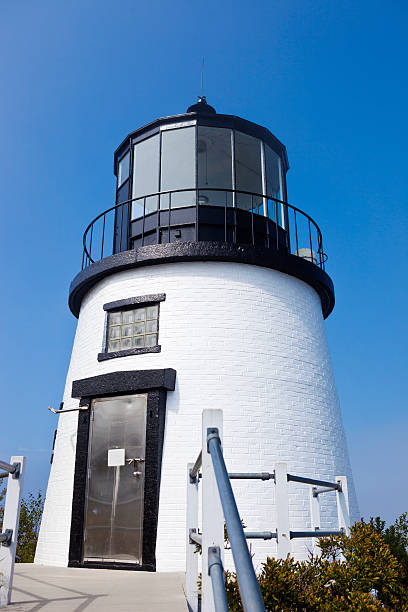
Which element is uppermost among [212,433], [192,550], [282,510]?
[212,433]

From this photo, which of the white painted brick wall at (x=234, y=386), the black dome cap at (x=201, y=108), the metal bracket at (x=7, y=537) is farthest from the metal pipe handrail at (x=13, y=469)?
the black dome cap at (x=201, y=108)

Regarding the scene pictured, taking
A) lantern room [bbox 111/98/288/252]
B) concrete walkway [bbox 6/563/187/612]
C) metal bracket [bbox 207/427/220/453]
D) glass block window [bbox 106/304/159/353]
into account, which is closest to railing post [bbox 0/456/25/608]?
concrete walkway [bbox 6/563/187/612]

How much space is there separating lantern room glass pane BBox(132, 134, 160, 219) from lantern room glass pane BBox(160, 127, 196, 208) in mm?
163

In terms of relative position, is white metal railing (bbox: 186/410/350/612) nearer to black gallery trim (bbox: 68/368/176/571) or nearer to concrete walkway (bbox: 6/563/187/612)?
concrete walkway (bbox: 6/563/187/612)

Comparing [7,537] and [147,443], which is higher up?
[147,443]

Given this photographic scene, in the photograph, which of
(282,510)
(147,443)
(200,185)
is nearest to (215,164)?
(200,185)

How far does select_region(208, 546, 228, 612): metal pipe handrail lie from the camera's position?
1.71 m

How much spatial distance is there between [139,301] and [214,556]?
6984mm

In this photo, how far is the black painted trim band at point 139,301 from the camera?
349 inches

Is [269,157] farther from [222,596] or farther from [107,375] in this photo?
[222,596]

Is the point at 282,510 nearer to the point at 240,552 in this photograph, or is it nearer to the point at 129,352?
the point at 240,552

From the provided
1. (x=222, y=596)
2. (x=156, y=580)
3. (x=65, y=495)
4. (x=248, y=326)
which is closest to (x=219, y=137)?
(x=248, y=326)

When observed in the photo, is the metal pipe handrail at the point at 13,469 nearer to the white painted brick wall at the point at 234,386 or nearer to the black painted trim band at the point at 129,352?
the white painted brick wall at the point at 234,386

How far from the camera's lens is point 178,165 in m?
10.1
